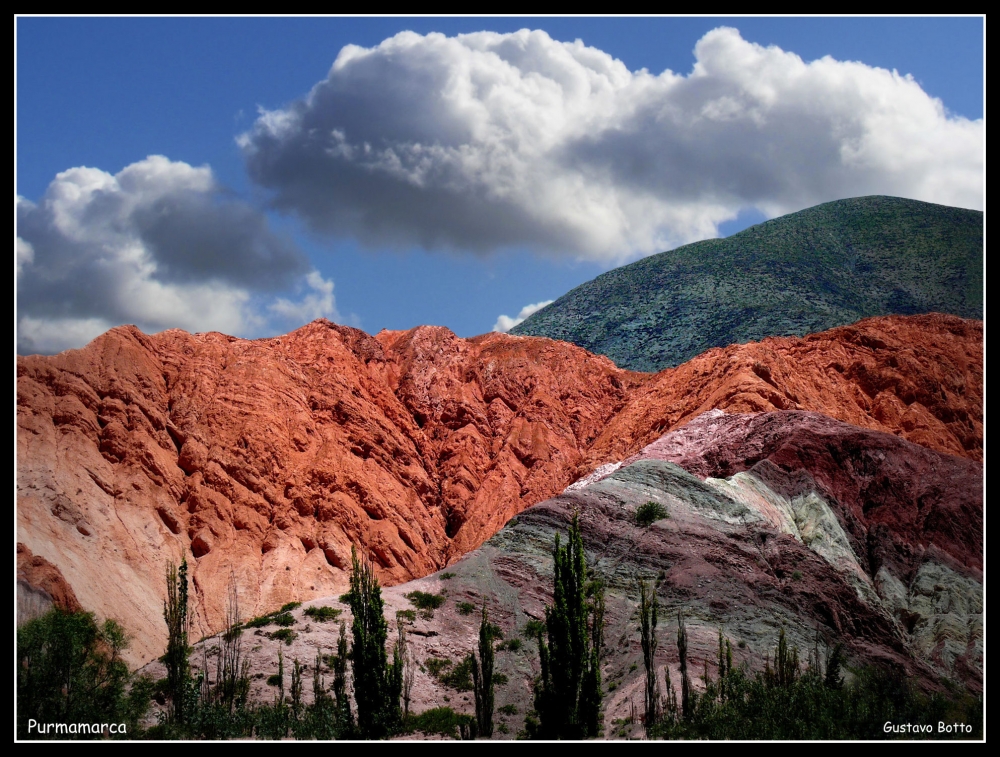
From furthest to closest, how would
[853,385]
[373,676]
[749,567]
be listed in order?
[853,385] < [749,567] < [373,676]

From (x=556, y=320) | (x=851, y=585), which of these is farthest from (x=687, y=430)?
(x=556, y=320)

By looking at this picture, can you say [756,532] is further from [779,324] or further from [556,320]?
[556,320]

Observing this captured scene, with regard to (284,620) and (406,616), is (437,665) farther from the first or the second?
(284,620)

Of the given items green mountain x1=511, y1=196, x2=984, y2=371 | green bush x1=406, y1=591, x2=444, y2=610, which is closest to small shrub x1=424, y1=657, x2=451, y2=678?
green bush x1=406, y1=591, x2=444, y2=610

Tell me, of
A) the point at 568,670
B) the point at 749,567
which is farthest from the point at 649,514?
the point at 568,670

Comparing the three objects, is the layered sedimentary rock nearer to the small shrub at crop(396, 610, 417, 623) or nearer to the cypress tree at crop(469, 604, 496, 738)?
the small shrub at crop(396, 610, 417, 623)

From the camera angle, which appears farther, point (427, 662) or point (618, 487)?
point (618, 487)
